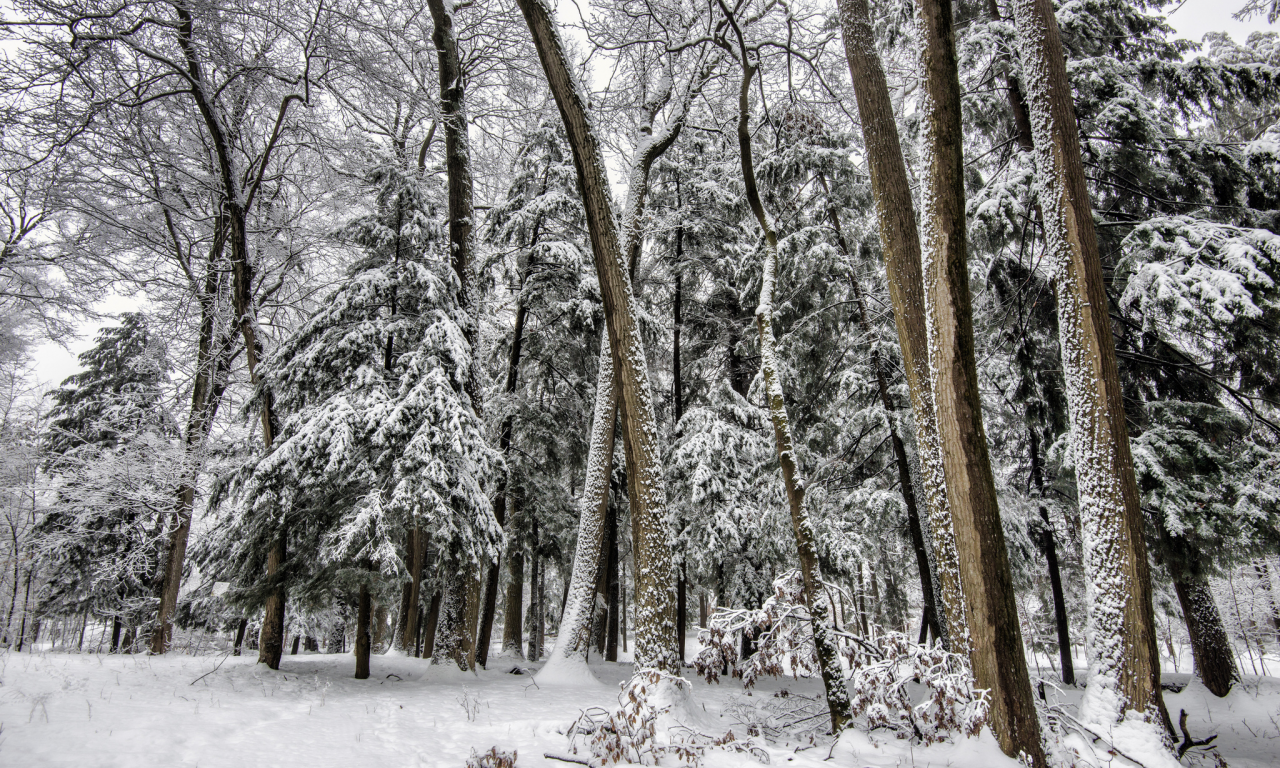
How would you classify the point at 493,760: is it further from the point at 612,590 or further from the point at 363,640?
the point at 612,590

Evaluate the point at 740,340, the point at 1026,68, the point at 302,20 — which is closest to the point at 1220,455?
the point at 1026,68

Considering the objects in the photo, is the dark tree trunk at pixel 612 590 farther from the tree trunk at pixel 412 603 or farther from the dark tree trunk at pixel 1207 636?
the dark tree trunk at pixel 1207 636

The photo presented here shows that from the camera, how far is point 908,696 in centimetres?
434

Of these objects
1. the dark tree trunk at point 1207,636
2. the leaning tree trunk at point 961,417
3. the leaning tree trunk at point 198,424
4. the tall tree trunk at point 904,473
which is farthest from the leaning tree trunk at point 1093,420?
the leaning tree trunk at point 198,424

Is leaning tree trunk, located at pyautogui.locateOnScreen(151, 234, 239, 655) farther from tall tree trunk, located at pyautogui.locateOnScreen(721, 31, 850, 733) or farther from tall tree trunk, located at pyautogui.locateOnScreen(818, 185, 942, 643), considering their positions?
tall tree trunk, located at pyautogui.locateOnScreen(818, 185, 942, 643)

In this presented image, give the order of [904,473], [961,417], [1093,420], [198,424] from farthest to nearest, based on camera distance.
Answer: [198,424] < [904,473] < [1093,420] < [961,417]

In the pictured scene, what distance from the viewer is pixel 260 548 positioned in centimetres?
650

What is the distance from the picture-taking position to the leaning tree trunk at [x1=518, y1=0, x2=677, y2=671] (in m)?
5.37

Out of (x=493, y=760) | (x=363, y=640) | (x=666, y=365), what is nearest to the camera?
(x=493, y=760)

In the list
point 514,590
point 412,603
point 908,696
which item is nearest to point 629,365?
point 908,696

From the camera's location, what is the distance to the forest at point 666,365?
14.5 feet

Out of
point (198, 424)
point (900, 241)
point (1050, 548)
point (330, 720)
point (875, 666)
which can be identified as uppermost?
point (900, 241)

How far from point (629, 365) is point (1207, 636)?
9173 millimetres

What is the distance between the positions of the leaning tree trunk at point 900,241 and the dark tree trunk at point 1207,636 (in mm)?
5219
